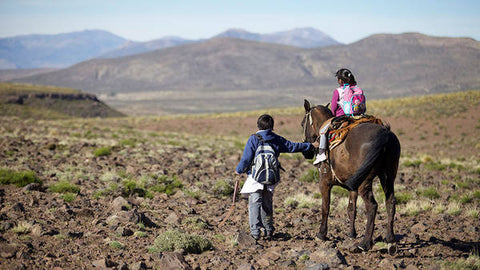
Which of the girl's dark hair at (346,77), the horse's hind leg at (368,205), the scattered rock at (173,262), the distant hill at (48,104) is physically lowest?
the distant hill at (48,104)

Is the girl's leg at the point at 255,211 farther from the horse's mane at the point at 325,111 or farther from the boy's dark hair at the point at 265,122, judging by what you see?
the horse's mane at the point at 325,111

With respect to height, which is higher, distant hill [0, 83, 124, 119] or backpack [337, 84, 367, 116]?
backpack [337, 84, 367, 116]

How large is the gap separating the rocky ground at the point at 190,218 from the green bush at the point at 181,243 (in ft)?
0.24

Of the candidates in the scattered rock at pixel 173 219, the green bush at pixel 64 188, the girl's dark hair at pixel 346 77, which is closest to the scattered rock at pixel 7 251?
the scattered rock at pixel 173 219

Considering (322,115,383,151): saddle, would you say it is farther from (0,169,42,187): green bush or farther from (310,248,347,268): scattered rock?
(0,169,42,187): green bush

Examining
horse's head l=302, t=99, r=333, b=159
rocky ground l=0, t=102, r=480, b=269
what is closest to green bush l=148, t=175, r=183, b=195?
rocky ground l=0, t=102, r=480, b=269

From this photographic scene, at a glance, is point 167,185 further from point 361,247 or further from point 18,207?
point 361,247

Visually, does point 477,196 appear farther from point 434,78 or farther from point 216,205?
point 434,78

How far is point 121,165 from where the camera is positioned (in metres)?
14.5

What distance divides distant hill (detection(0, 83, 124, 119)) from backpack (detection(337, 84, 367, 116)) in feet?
212

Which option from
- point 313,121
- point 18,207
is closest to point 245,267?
point 313,121

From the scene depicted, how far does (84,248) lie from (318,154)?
11.7 feet

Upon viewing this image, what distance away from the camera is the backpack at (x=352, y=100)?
6961 mm

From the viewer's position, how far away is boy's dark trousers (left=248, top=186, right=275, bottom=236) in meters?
6.91
